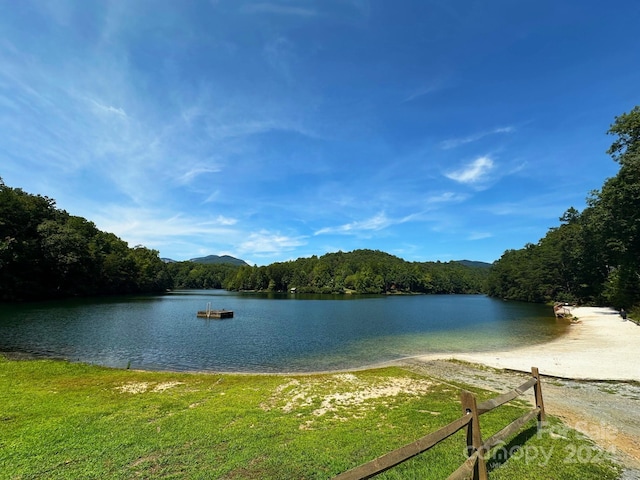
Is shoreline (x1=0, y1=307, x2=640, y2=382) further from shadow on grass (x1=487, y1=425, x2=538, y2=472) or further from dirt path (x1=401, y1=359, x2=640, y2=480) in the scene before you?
shadow on grass (x1=487, y1=425, x2=538, y2=472)

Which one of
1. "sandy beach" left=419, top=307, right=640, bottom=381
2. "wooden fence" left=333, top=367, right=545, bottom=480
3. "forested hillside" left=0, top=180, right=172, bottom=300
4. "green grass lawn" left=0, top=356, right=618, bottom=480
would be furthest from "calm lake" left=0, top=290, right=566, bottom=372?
"forested hillside" left=0, top=180, right=172, bottom=300

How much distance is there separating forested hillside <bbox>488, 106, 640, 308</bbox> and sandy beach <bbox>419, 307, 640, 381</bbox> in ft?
49.2

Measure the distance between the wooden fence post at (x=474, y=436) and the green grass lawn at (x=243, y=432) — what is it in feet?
3.53

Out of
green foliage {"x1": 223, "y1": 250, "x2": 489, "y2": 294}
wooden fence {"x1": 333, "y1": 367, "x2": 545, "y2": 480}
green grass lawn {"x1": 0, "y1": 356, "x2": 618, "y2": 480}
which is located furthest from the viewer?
green foliage {"x1": 223, "y1": 250, "x2": 489, "y2": 294}

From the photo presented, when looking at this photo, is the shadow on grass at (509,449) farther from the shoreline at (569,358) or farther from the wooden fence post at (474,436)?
the shoreline at (569,358)

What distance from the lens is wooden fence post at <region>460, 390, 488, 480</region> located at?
4969 millimetres

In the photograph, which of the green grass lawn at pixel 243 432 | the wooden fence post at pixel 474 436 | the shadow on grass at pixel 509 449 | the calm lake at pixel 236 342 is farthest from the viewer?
the calm lake at pixel 236 342

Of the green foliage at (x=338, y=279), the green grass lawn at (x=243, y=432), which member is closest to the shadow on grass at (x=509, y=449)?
the green grass lawn at (x=243, y=432)

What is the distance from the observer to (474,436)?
507 cm

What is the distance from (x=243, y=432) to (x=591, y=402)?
1091 cm

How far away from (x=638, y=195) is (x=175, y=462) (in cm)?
4409

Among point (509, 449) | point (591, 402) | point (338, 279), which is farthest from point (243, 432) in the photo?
point (338, 279)

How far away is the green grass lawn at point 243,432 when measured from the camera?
5996 millimetres

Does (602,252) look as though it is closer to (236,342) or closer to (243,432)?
(236,342)
